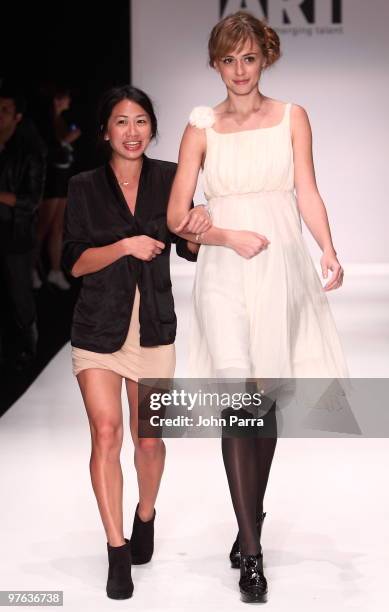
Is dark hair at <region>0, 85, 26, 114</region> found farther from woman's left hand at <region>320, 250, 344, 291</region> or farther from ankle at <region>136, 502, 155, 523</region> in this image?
woman's left hand at <region>320, 250, 344, 291</region>

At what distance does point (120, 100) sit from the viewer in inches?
124

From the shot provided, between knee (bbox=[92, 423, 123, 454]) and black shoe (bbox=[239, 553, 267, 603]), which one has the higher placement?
knee (bbox=[92, 423, 123, 454])

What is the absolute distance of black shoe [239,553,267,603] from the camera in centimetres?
303

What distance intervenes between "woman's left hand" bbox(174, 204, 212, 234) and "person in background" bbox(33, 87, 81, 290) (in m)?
7.00

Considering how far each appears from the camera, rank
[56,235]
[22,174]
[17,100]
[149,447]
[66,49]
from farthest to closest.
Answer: [66,49]
[56,235]
[17,100]
[22,174]
[149,447]

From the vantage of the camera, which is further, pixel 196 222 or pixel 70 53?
pixel 70 53

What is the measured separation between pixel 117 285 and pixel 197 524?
0.91 metres

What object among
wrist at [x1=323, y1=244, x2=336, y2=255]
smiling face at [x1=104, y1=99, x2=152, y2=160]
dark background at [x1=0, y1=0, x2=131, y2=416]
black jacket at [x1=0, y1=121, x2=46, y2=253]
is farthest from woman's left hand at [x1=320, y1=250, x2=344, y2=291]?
dark background at [x1=0, y1=0, x2=131, y2=416]

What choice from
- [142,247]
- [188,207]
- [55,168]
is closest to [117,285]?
[142,247]

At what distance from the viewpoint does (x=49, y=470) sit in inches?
175

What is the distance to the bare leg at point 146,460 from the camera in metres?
3.27

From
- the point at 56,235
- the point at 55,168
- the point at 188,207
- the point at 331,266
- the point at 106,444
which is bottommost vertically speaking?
the point at 56,235

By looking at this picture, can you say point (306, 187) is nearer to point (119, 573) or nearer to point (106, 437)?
point (106, 437)

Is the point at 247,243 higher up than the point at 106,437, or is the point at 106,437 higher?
the point at 247,243
